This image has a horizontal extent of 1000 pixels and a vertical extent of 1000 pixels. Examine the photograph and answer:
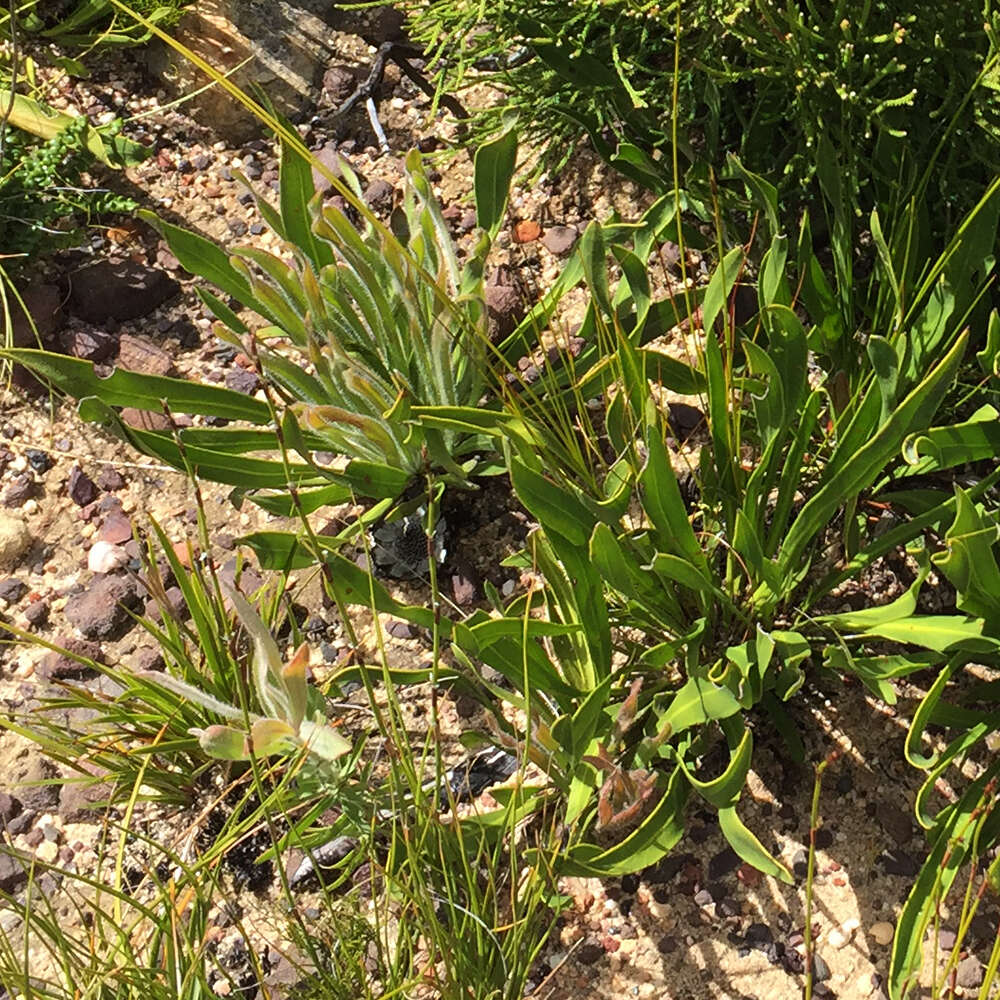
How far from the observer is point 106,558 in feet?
6.42

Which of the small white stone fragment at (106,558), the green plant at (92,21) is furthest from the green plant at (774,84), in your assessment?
the small white stone fragment at (106,558)

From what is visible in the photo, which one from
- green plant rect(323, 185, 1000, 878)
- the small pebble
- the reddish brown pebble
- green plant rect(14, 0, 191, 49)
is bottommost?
the small pebble

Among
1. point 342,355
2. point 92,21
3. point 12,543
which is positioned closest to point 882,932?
point 342,355

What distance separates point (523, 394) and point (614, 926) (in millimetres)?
829

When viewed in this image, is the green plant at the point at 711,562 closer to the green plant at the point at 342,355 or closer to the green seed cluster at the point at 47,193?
the green plant at the point at 342,355

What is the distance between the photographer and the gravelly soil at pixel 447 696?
154cm

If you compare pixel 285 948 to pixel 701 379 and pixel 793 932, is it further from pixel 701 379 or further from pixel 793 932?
pixel 701 379

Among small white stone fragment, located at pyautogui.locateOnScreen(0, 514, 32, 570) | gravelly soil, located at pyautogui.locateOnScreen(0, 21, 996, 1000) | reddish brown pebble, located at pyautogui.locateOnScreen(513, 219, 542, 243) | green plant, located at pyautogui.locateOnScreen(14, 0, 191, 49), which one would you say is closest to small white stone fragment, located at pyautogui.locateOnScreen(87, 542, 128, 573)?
gravelly soil, located at pyautogui.locateOnScreen(0, 21, 996, 1000)

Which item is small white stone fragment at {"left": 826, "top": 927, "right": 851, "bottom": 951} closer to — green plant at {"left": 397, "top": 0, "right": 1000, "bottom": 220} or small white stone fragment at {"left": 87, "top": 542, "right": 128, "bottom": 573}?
green plant at {"left": 397, "top": 0, "right": 1000, "bottom": 220}

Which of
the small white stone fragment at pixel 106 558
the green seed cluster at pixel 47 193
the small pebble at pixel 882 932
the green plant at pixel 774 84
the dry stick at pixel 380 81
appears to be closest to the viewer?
the small pebble at pixel 882 932

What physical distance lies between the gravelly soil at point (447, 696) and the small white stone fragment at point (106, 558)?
2 cm

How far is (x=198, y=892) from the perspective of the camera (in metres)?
1.29

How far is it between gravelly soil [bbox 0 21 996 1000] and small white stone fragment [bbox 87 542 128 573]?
0.02 metres

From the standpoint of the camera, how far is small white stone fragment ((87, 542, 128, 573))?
1952 millimetres
